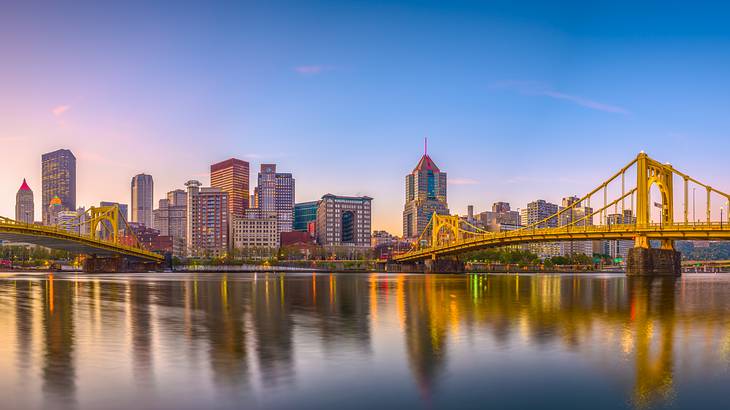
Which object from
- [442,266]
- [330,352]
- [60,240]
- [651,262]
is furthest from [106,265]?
[330,352]

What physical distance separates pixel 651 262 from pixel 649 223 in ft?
19.6

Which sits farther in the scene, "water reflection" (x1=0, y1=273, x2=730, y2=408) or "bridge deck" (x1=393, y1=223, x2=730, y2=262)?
"bridge deck" (x1=393, y1=223, x2=730, y2=262)

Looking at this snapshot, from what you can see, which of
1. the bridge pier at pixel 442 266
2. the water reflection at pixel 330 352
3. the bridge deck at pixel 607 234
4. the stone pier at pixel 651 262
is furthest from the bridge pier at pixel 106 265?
the water reflection at pixel 330 352

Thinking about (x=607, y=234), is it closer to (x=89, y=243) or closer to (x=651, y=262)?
(x=651, y=262)

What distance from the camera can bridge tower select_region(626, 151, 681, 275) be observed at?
8762cm

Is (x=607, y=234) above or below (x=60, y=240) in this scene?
above

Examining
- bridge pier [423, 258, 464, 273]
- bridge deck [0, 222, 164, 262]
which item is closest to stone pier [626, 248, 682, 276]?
bridge pier [423, 258, 464, 273]

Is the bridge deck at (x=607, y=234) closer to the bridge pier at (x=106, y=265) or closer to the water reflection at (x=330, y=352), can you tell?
the water reflection at (x=330, y=352)

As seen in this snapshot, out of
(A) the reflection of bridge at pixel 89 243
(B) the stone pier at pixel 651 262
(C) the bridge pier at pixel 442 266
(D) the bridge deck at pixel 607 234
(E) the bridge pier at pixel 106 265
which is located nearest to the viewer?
(D) the bridge deck at pixel 607 234

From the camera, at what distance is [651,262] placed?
88562 mm

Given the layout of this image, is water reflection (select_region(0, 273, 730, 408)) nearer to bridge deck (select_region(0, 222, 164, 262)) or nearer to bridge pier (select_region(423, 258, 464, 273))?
bridge deck (select_region(0, 222, 164, 262))

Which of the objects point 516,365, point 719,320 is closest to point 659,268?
point 719,320

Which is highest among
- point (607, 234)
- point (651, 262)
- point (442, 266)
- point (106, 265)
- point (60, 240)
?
point (607, 234)

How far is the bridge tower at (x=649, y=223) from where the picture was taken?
87.6 m
